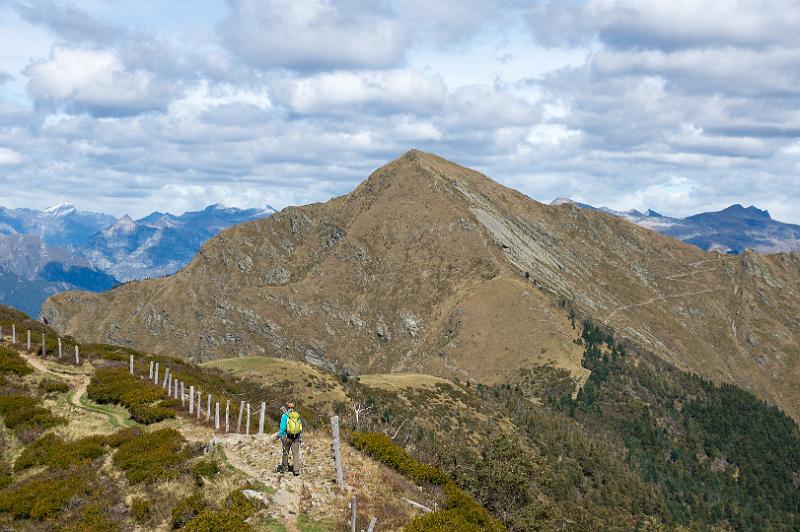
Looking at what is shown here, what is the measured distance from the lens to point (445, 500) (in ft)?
101

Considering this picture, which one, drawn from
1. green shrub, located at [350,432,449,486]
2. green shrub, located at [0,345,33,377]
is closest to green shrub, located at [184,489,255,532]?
green shrub, located at [350,432,449,486]

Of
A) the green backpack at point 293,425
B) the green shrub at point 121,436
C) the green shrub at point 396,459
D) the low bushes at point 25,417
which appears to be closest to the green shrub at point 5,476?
the low bushes at point 25,417

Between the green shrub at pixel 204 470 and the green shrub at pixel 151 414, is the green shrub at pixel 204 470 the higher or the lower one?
the higher one

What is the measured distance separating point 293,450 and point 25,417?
2315cm

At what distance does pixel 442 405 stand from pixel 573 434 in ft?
160

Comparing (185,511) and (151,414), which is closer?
(185,511)

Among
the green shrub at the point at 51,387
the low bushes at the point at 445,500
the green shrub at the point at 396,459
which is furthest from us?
the green shrub at the point at 51,387

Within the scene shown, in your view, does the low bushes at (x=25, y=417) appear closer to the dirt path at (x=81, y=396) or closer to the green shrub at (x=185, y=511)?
the dirt path at (x=81, y=396)

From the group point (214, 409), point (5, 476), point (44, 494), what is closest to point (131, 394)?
point (214, 409)

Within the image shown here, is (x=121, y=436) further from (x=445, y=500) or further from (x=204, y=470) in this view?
(x=445, y=500)

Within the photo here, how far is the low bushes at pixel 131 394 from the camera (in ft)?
134

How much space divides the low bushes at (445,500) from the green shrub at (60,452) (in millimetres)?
15291

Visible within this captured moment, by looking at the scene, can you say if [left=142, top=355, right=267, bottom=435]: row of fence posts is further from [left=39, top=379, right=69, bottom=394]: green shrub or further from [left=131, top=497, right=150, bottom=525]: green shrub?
[left=131, top=497, right=150, bottom=525]: green shrub

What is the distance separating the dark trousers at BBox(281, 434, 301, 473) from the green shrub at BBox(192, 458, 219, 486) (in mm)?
3650
